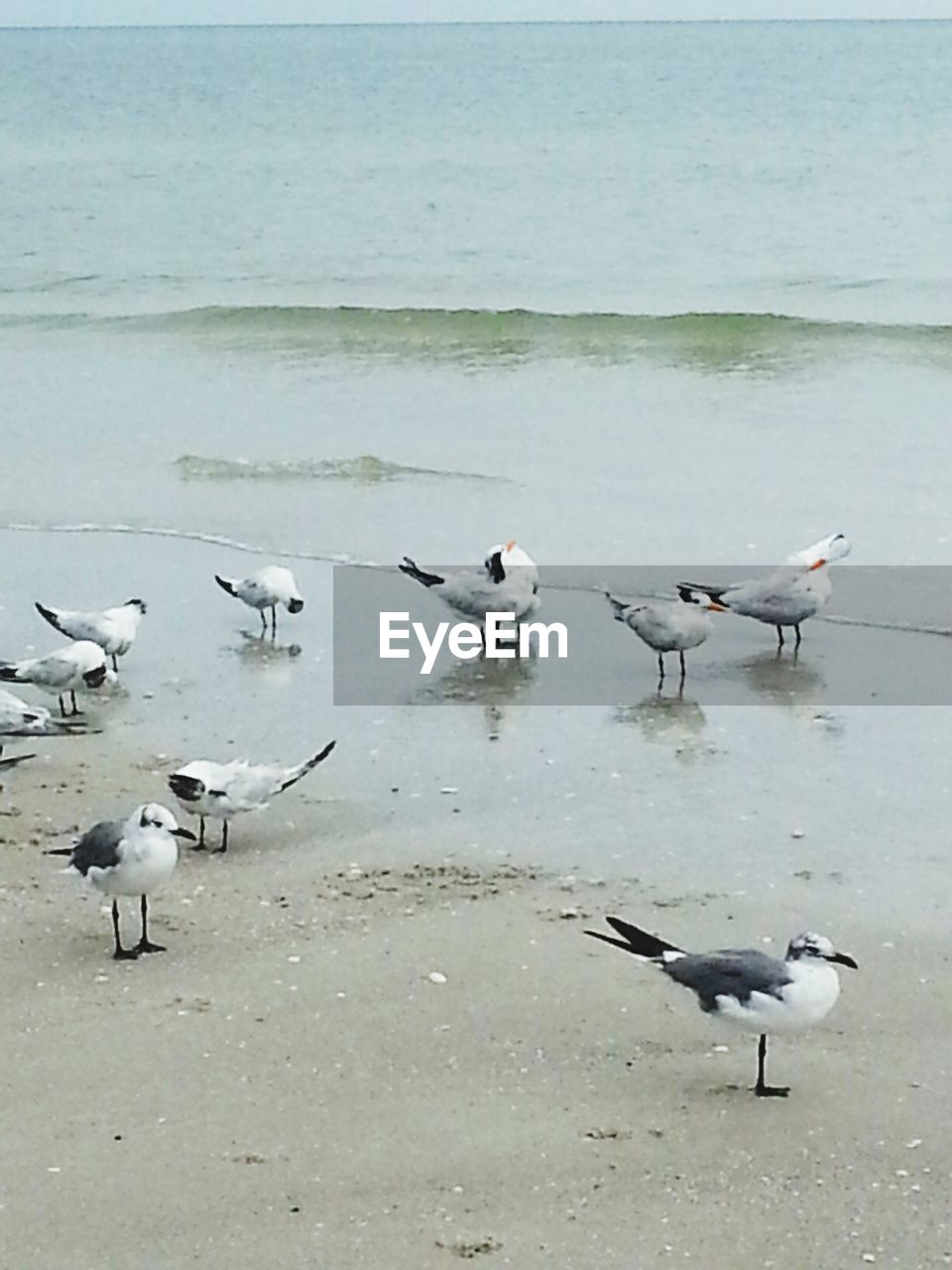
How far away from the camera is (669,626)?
25.3ft

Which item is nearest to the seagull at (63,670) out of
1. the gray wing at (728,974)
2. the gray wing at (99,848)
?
the gray wing at (99,848)

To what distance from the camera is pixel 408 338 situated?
17906 mm

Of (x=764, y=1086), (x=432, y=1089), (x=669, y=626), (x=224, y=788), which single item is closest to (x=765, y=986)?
(x=764, y=1086)

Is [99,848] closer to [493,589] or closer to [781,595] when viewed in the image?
[493,589]

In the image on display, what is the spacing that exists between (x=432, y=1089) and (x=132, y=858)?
1.14 meters

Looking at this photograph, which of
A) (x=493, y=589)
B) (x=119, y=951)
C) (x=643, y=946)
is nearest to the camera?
(x=643, y=946)

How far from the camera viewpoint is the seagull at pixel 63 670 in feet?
23.9

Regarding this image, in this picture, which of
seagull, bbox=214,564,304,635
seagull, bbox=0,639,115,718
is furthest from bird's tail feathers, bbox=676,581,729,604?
seagull, bbox=0,639,115,718

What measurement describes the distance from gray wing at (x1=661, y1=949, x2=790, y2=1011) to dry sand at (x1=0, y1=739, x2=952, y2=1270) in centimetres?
24

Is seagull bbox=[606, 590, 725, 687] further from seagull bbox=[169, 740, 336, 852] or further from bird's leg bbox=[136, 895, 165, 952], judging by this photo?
bird's leg bbox=[136, 895, 165, 952]

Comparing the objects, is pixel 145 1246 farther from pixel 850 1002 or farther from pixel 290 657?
pixel 290 657

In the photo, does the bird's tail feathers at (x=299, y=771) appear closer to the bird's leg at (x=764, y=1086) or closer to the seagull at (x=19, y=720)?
the seagull at (x=19, y=720)

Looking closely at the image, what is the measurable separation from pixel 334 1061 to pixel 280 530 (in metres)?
6.04

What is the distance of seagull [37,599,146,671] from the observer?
7742 millimetres
